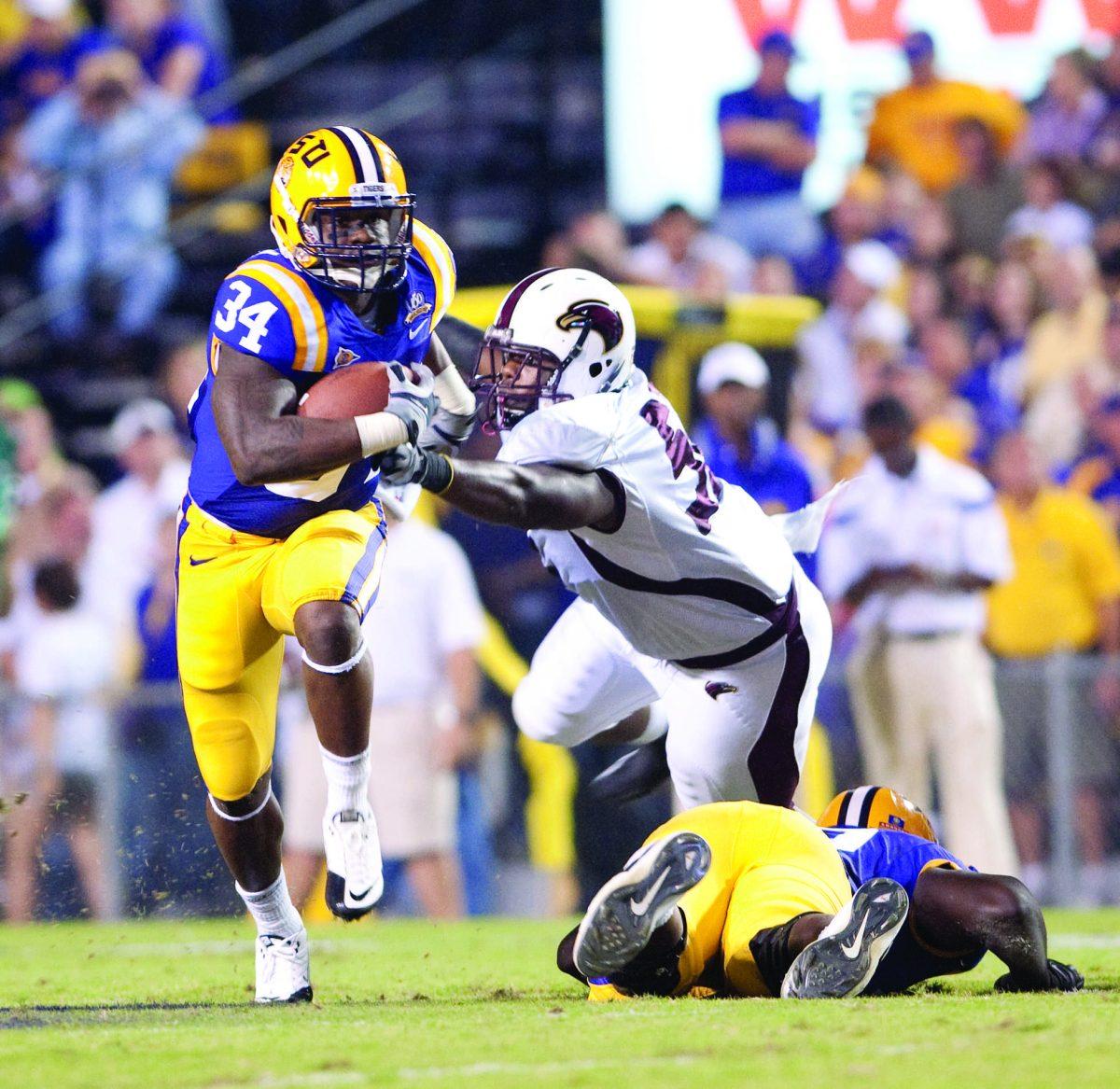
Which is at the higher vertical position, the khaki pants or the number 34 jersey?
the number 34 jersey

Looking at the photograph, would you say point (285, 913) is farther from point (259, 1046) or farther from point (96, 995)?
point (259, 1046)

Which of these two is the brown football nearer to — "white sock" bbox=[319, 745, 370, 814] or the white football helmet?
the white football helmet

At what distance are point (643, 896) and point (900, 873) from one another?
772 millimetres

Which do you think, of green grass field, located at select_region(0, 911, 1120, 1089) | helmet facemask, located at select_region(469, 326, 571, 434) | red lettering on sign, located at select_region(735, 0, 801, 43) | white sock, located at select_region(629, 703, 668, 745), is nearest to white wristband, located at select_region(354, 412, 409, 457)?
helmet facemask, located at select_region(469, 326, 571, 434)

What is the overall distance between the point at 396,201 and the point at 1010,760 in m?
4.81

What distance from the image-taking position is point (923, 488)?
27.9 feet

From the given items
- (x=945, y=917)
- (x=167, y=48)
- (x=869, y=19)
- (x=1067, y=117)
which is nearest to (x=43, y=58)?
(x=167, y=48)

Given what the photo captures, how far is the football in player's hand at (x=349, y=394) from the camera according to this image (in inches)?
→ 186

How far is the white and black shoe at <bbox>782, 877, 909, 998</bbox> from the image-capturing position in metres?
4.25

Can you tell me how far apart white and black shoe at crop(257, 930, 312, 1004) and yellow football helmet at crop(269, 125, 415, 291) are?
1.66 m

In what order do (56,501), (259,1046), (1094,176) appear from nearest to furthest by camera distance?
(259,1046)
(56,501)
(1094,176)

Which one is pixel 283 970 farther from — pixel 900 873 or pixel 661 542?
pixel 900 873

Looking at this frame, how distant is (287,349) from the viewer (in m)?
4.85

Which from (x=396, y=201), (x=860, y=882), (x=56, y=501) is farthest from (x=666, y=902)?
(x=56, y=501)
